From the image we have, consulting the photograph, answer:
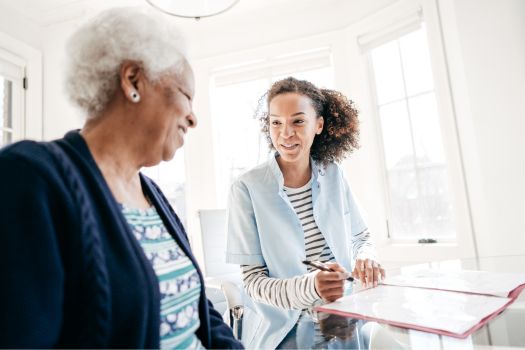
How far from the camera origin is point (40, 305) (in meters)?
0.44

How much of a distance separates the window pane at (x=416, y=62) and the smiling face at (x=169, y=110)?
2156 mm

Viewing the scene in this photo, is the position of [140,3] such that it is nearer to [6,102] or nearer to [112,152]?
[6,102]

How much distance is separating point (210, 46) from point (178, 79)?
8.43 feet

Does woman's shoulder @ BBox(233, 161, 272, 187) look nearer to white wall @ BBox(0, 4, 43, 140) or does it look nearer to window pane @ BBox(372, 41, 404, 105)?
window pane @ BBox(372, 41, 404, 105)

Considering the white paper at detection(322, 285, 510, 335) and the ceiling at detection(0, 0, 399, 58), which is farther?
the ceiling at detection(0, 0, 399, 58)

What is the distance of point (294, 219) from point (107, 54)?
80 cm

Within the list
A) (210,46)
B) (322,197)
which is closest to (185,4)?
(322,197)

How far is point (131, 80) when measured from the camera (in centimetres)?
67

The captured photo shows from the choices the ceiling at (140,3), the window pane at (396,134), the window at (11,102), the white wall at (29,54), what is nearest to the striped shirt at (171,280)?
the window pane at (396,134)

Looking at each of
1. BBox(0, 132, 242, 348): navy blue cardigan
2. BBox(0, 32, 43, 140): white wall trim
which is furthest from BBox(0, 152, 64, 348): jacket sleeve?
BBox(0, 32, 43, 140): white wall trim

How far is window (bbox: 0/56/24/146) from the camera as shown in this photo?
2.72 meters

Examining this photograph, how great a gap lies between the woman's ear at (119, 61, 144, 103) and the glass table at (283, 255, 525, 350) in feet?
2.17

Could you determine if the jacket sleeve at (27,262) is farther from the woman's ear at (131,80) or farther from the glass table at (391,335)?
the glass table at (391,335)

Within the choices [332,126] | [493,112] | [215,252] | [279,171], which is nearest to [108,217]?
[279,171]
